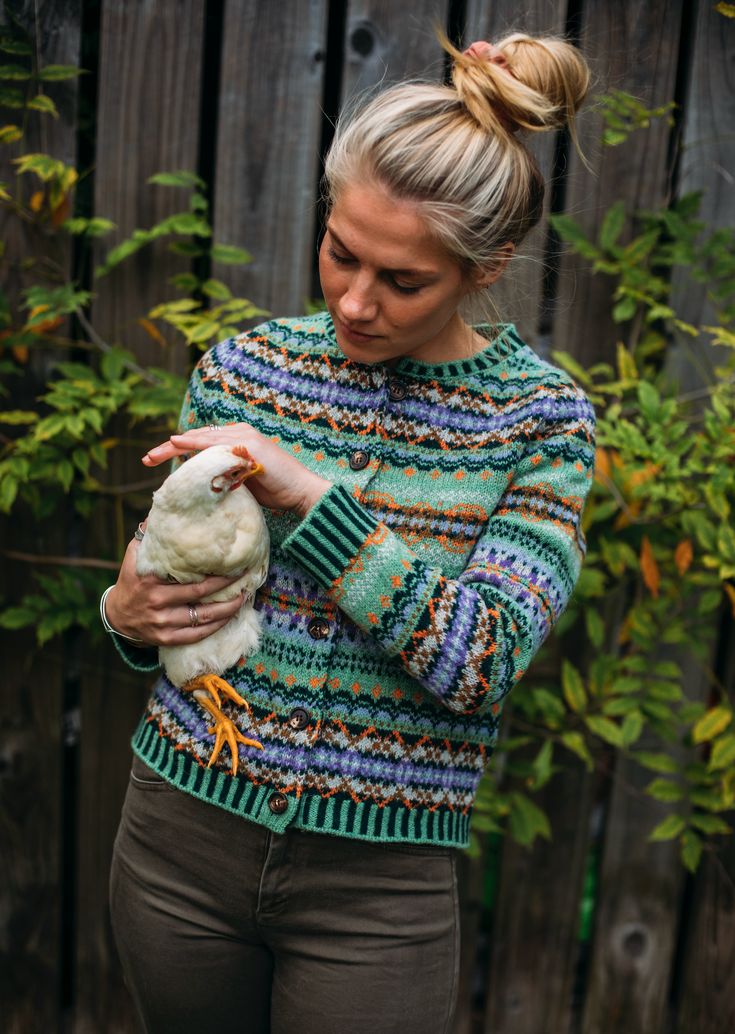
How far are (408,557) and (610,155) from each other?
1.28m

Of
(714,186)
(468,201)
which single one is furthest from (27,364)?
(714,186)

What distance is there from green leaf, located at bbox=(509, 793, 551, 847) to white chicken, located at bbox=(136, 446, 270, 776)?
1037mm

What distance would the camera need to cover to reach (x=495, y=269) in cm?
135

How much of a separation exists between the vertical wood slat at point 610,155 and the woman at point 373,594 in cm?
73

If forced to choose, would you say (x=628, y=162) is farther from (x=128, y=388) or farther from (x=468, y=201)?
(x=128, y=388)

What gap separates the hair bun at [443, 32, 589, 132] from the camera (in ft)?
4.12

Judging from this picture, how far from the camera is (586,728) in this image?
2.20 m

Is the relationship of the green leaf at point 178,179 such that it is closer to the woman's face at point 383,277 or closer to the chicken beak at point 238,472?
the woman's face at point 383,277

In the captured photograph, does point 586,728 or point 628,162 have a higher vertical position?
point 628,162

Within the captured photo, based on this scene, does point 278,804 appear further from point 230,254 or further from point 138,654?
point 230,254

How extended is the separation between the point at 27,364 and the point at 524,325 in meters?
1.11

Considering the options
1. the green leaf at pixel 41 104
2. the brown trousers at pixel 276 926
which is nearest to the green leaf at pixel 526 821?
the brown trousers at pixel 276 926

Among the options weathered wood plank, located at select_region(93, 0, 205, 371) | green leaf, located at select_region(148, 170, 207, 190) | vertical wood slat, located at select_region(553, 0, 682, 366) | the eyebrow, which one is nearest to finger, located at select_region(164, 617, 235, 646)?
the eyebrow

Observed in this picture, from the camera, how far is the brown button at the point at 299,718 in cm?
133
